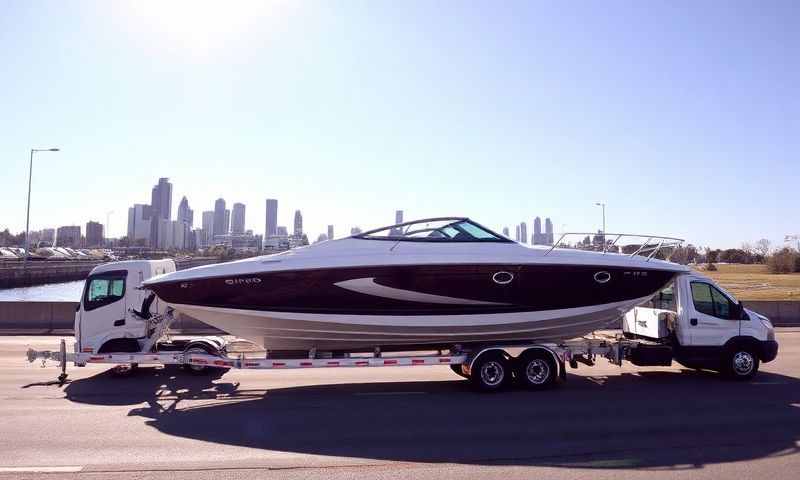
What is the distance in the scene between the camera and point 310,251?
384 inches

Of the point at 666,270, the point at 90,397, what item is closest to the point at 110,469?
the point at 90,397

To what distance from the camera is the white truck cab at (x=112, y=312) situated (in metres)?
10.2

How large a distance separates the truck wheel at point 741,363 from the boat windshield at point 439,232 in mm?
4794

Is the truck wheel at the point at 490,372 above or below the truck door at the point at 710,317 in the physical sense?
below

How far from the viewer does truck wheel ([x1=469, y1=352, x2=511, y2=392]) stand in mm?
9258

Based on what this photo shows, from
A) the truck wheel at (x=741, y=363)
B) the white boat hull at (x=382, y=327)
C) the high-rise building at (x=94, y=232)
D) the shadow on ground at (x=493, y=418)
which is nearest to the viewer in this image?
the shadow on ground at (x=493, y=418)

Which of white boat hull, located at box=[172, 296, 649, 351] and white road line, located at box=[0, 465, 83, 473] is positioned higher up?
white boat hull, located at box=[172, 296, 649, 351]

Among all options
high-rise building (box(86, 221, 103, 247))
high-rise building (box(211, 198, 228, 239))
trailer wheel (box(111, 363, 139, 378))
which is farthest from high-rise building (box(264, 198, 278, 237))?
high-rise building (box(86, 221, 103, 247))

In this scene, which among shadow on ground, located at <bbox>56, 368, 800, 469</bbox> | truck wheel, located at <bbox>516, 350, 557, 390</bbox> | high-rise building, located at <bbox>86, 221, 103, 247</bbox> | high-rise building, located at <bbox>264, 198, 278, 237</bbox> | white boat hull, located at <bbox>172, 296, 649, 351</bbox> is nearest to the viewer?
shadow on ground, located at <bbox>56, 368, 800, 469</bbox>

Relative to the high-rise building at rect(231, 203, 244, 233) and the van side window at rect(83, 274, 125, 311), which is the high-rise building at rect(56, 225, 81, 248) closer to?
the high-rise building at rect(231, 203, 244, 233)

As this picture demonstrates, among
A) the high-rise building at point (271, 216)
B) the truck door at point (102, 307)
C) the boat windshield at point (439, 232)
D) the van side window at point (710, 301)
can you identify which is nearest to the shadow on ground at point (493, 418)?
the truck door at point (102, 307)

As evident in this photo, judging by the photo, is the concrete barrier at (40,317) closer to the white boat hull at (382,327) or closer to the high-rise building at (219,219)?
the white boat hull at (382,327)

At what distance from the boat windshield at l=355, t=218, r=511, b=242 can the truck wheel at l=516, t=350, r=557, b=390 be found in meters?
2.16

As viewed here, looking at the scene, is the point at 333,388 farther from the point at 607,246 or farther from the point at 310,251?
the point at 607,246
